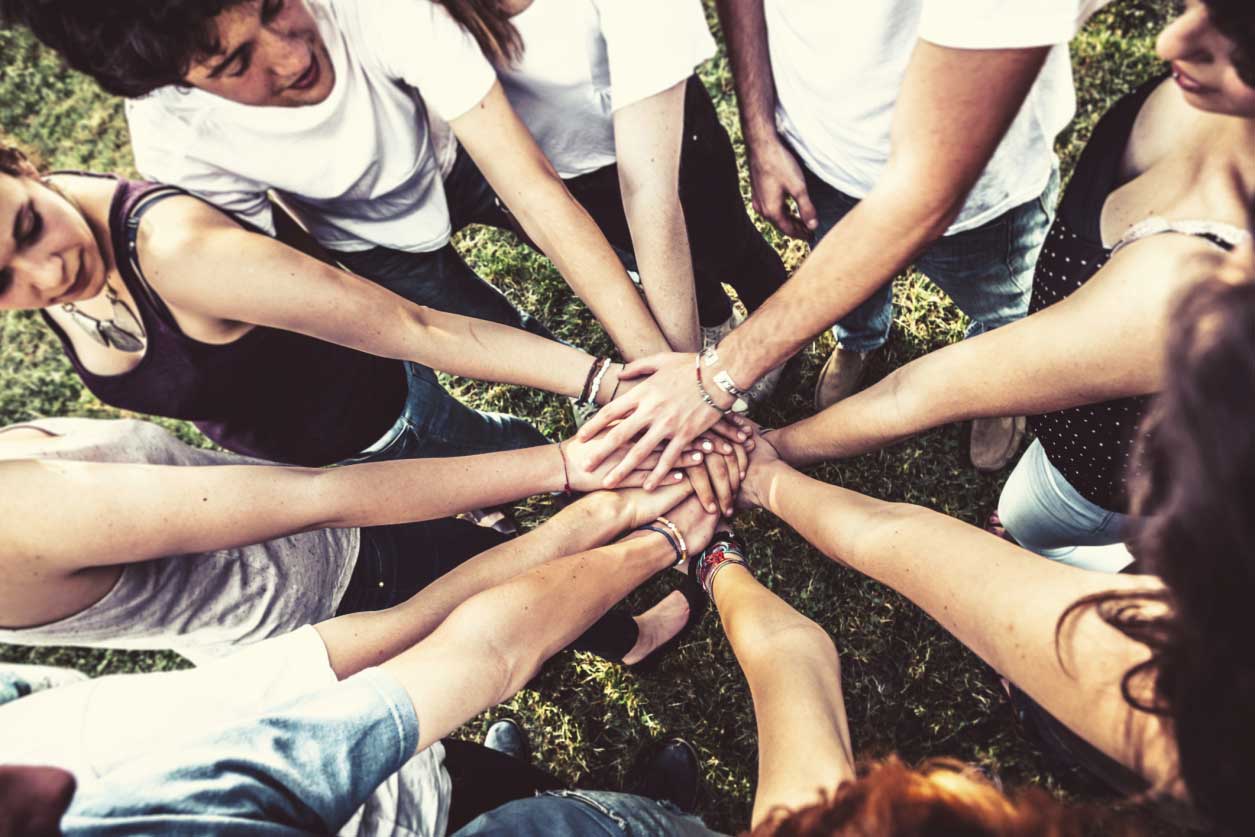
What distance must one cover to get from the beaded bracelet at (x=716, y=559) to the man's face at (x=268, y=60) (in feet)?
5.39

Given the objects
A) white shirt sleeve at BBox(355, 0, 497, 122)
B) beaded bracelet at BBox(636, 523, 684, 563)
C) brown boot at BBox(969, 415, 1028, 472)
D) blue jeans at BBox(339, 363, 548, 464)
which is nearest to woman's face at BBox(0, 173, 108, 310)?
white shirt sleeve at BBox(355, 0, 497, 122)

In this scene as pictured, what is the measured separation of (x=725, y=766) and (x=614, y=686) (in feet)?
1.69

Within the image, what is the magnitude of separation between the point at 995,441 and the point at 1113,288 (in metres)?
1.71

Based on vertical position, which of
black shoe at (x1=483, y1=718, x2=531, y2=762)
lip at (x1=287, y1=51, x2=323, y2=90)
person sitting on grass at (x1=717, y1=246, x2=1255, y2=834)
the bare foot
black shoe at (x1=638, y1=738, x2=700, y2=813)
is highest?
lip at (x1=287, y1=51, x2=323, y2=90)

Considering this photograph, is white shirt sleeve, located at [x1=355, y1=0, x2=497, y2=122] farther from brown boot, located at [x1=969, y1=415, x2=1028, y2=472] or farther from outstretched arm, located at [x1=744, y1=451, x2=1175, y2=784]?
brown boot, located at [x1=969, y1=415, x2=1028, y2=472]

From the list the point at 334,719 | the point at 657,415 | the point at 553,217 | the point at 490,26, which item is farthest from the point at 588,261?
the point at 334,719

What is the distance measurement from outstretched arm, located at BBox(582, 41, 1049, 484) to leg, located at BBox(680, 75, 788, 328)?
495 millimetres

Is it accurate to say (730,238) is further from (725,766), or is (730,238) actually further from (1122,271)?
(725,766)

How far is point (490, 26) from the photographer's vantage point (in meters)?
1.62

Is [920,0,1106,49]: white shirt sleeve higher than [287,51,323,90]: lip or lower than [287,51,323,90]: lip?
lower

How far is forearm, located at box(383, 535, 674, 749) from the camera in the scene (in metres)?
1.31

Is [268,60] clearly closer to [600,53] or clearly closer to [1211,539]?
[600,53]

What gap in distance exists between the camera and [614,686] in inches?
113

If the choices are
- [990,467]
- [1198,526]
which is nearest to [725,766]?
[990,467]
